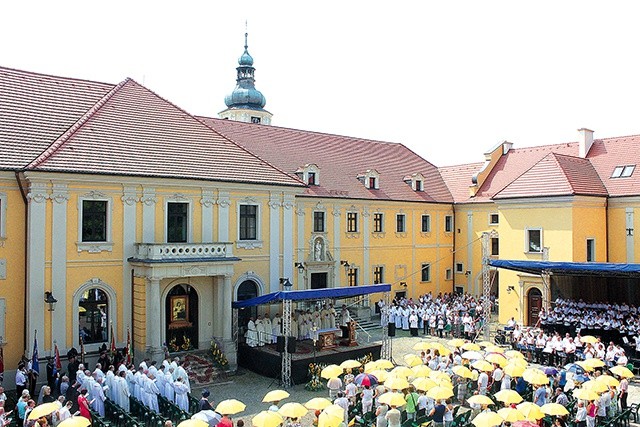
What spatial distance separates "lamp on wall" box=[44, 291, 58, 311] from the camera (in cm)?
1983

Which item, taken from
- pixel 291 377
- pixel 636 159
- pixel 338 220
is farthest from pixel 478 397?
pixel 636 159

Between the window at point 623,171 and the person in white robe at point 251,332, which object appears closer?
the person in white robe at point 251,332

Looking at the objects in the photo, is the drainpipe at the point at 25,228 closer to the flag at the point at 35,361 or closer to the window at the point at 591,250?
the flag at the point at 35,361

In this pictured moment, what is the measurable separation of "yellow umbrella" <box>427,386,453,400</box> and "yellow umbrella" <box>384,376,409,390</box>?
88cm

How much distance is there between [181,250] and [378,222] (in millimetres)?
15807

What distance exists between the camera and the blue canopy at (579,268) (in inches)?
909

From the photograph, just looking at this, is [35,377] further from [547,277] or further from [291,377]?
[547,277]

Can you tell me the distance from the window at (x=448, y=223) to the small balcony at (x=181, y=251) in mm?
19961

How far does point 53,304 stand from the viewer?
20.2m

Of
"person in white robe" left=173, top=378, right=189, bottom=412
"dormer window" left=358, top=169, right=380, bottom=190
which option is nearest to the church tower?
"dormer window" left=358, top=169, right=380, bottom=190

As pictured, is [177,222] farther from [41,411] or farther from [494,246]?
[494,246]

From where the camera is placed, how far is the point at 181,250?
22.0 metres

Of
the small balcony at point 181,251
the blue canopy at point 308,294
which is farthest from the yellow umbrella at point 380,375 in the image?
the small balcony at point 181,251

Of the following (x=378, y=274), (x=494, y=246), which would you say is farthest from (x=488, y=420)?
(x=494, y=246)
